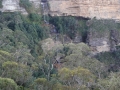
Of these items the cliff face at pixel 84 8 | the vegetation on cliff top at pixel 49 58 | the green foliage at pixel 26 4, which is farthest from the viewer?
the cliff face at pixel 84 8

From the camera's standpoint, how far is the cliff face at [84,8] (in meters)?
61.8

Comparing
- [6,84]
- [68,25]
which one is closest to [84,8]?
[68,25]

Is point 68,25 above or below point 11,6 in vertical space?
below

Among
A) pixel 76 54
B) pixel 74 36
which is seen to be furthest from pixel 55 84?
pixel 74 36

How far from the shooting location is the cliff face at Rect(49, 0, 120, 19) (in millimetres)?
61812

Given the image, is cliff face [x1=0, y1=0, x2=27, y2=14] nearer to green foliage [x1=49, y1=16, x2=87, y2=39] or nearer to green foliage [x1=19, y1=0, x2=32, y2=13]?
green foliage [x1=19, y1=0, x2=32, y2=13]

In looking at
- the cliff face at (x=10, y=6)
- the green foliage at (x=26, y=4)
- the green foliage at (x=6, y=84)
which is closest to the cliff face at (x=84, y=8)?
the green foliage at (x=26, y=4)

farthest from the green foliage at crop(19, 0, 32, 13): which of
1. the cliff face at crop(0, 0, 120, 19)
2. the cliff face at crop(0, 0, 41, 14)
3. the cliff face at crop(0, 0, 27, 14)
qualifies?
the cliff face at crop(0, 0, 120, 19)

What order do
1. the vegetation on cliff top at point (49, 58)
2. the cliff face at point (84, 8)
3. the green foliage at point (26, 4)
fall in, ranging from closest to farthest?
the vegetation on cliff top at point (49, 58) < the green foliage at point (26, 4) < the cliff face at point (84, 8)

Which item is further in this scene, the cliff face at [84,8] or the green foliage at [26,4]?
the cliff face at [84,8]

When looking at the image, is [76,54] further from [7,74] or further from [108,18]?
[108,18]

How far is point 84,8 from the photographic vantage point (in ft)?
203

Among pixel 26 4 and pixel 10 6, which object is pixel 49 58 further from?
pixel 10 6

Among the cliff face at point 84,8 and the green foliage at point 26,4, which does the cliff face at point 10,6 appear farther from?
the cliff face at point 84,8
